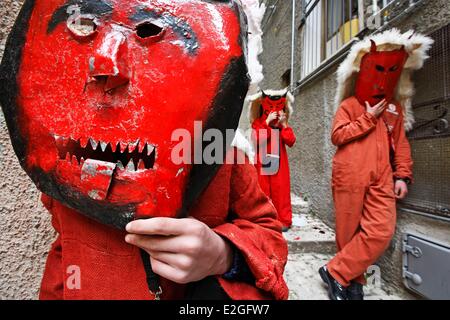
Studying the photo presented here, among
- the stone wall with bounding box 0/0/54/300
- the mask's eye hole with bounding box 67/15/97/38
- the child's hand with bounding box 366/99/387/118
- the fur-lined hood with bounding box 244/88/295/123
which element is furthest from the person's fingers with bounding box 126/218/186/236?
the fur-lined hood with bounding box 244/88/295/123

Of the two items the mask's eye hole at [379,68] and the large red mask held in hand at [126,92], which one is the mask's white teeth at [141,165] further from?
the mask's eye hole at [379,68]

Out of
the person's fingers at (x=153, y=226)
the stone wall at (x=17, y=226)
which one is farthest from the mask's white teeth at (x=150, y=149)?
the stone wall at (x=17, y=226)

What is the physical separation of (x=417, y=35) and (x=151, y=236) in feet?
6.83

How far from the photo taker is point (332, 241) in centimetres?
240

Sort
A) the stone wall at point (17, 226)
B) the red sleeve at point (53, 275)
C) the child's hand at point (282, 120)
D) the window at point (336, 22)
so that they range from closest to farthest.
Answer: the red sleeve at point (53, 275), the stone wall at point (17, 226), the window at point (336, 22), the child's hand at point (282, 120)

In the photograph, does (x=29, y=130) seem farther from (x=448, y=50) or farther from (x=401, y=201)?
(x=401, y=201)

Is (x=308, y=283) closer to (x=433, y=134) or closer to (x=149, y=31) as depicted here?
(x=433, y=134)

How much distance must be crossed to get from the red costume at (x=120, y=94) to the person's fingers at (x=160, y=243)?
0.04 m

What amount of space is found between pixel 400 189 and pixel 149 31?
1889 mm

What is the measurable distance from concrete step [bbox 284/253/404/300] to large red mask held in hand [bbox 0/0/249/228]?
173 centimetres

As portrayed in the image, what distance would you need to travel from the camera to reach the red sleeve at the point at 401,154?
1.72 metres

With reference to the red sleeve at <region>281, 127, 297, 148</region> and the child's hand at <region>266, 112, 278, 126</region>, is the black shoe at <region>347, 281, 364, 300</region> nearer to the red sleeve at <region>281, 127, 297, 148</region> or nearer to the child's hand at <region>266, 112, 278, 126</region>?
the red sleeve at <region>281, 127, 297, 148</region>

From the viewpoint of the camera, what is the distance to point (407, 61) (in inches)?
67.4
